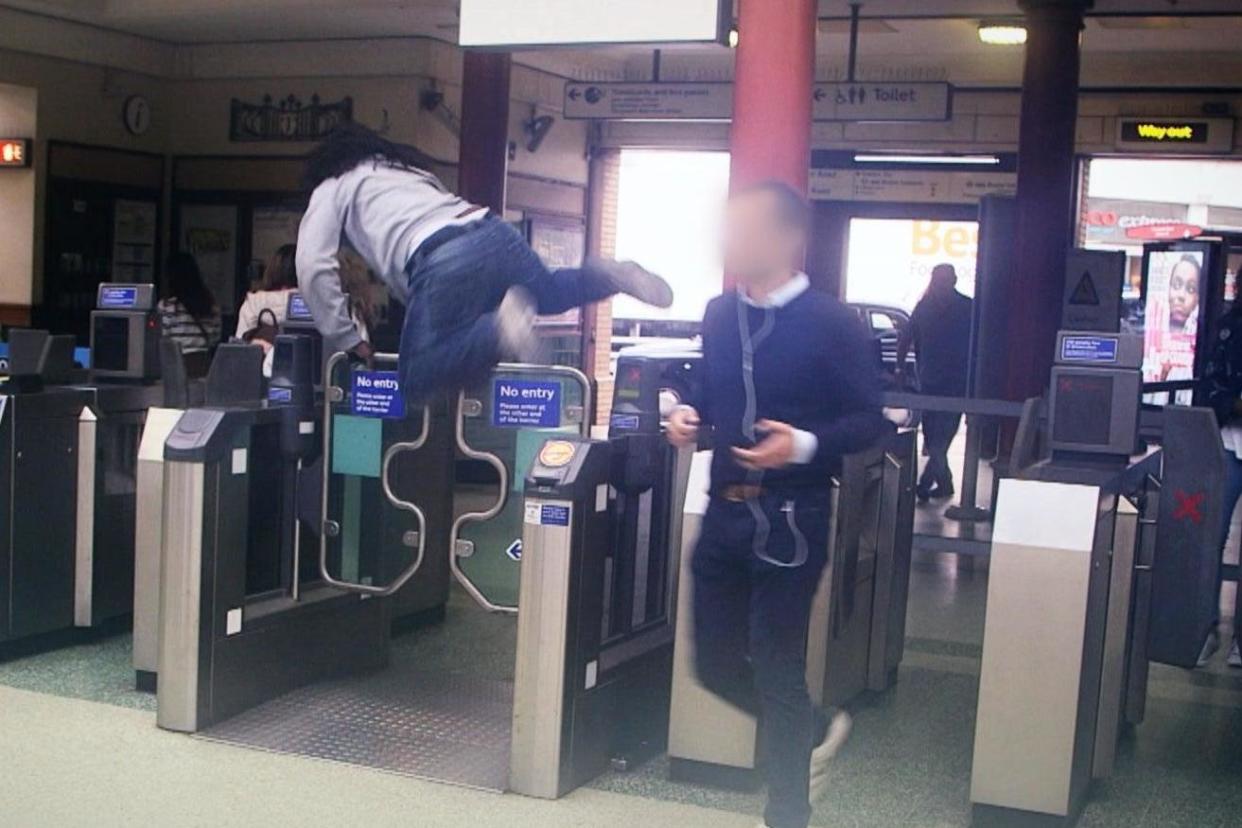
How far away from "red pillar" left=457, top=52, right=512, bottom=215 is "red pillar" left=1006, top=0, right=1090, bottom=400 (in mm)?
3489

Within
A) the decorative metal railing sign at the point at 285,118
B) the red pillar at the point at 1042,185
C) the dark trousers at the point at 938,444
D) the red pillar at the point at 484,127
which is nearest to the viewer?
the red pillar at the point at 1042,185

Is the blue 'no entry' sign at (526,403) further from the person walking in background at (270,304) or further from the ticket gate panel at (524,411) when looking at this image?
the person walking in background at (270,304)

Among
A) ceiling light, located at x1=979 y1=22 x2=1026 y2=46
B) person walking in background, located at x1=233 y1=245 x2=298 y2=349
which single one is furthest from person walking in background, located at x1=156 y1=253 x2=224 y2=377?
ceiling light, located at x1=979 y1=22 x2=1026 y2=46

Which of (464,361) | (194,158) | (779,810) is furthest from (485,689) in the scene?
(194,158)

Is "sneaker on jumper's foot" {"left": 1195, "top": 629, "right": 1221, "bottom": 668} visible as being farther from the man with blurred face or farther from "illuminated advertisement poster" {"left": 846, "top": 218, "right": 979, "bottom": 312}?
"illuminated advertisement poster" {"left": 846, "top": 218, "right": 979, "bottom": 312}

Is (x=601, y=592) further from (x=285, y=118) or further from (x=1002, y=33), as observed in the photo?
(x=285, y=118)

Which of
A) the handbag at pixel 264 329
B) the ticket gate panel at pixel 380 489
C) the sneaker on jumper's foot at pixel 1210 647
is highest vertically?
the handbag at pixel 264 329

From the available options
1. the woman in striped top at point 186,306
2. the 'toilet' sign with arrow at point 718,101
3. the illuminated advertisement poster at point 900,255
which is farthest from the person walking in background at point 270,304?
the illuminated advertisement poster at point 900,255

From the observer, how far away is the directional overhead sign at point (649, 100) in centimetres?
1127

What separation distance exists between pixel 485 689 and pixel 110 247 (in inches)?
348

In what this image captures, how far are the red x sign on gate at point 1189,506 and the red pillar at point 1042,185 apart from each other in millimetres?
4941

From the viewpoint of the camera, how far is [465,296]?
474cm

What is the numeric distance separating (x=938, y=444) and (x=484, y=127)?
392 centimetres

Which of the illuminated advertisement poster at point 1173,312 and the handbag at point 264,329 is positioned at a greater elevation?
the illuminated advertisement poster at point 1173,312
